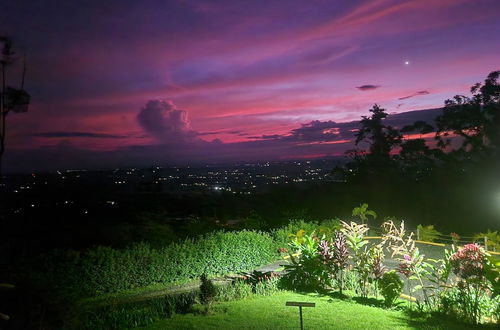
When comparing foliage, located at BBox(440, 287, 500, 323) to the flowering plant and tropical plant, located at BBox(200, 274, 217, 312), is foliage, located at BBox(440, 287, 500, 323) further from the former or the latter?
tropical plant, located at BBox(200, 274, 217, 312)

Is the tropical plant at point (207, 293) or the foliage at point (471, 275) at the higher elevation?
the foliage at point (471, 275)

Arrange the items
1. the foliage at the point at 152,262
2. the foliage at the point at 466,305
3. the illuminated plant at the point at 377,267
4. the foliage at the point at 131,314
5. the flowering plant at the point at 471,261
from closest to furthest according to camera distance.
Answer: the flowering plant at the point at 471,261
the foliage at the point at 466,305
the foliage at the point at 131,314
the illuminated plant at the point at 377,267
the foliage at the point at 152,262

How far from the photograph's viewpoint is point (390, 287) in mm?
7887

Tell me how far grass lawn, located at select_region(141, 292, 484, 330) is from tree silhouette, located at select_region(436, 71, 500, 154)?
70.7 feet

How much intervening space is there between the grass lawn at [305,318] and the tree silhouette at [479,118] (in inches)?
849

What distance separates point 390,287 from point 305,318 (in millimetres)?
1906

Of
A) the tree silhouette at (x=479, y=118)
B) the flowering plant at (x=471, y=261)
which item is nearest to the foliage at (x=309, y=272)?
the flowering plant at (x=471, y=261)

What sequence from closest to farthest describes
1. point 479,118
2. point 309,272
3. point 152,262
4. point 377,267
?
1. point 377,267
2. point 309,272
3. point 152,262
4. point 479,118

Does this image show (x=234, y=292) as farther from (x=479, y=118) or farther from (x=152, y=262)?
(x=479, y=118)

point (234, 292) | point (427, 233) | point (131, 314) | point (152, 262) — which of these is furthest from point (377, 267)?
point (427, 233)

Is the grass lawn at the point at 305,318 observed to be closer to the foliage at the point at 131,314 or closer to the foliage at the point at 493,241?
the foliage at the point at 131,314

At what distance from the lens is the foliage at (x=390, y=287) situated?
786cm

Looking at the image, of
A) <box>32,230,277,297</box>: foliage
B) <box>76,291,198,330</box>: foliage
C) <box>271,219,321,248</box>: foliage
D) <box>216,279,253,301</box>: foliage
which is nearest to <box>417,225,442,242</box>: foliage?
<box>271,219,321,248</box>: foliage

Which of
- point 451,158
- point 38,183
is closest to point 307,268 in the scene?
point 451,158
